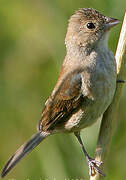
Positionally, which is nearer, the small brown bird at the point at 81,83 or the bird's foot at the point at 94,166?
the bird's foot at the point at 94,166

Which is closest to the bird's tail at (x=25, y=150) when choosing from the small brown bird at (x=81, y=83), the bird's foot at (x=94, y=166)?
the small brown bird at (x=81, y=83)

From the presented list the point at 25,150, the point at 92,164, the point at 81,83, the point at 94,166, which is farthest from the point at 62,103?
the point at 94,166

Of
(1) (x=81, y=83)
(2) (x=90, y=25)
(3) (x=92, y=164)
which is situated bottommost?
(3) (x=92, y=164)

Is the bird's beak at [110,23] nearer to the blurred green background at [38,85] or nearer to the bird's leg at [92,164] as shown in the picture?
the blurred green background at [38,85]

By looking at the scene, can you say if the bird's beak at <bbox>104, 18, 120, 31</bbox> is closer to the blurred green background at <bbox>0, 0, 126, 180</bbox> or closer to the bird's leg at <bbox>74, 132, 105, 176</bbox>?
the blurred green background at <bbox>0, 0, 126, 180</bbox>

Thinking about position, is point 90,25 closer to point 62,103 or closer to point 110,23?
point 110,23

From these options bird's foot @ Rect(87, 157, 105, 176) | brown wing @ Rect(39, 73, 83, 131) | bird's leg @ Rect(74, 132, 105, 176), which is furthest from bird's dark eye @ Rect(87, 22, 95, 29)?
bird's foot @ Rect(87, 157, 105, 176)

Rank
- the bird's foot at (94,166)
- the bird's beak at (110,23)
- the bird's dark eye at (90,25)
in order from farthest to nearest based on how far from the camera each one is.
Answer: the bird's dark eye at (90,25) → the bird's beak at (110,23) → the bird's foot at (94,166)
